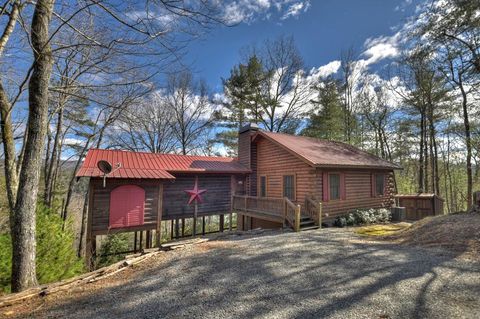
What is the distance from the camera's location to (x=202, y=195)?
13711mm

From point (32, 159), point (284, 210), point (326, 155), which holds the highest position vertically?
point (326, 155)

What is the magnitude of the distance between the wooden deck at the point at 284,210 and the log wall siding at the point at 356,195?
78 centimetres

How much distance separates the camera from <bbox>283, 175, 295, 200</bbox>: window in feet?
40.8

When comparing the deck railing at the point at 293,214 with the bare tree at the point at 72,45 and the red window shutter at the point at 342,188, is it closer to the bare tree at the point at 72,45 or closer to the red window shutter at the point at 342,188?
the red window shutter at the point at 342,188

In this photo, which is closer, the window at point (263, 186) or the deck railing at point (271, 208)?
the deck railing at point (271, 208)

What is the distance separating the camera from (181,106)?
22.8 m

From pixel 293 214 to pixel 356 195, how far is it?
185 inches

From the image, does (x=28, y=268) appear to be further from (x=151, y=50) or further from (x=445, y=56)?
(x=445, y=56)

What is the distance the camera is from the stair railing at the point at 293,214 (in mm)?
9734

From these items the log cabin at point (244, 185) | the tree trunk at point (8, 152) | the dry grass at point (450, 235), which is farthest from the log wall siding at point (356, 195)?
the tree trunk at point (8, 152)

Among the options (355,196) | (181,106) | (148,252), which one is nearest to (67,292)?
(148,252)

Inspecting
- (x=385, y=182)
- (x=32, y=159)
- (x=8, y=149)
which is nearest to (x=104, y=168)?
(x=8, y=149)

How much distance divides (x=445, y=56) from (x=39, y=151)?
54.2 feet

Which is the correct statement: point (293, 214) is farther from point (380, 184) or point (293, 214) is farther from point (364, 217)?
point (380, 184)
